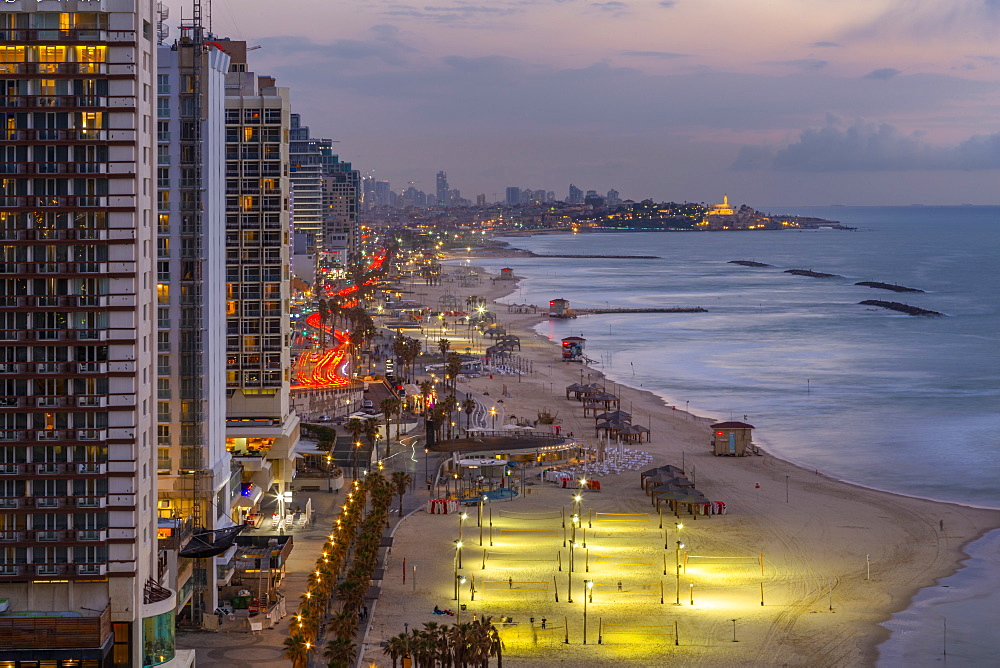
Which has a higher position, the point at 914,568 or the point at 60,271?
the point at 60,271

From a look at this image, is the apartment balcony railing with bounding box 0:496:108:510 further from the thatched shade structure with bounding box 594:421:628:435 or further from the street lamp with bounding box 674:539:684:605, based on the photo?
the thatched shade structure with bounding box 594:421:628:435

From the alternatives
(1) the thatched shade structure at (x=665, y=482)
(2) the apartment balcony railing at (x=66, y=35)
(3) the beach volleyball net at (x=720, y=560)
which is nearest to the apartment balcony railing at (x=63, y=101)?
(2) the apartment balcony railing at (x=66, y=35)

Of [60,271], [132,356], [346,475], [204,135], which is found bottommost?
[346,475]

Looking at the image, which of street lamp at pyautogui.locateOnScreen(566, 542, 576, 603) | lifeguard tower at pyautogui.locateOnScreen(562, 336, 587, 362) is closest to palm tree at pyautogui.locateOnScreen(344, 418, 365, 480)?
street lamp at pyautogui.locateOnScreen(566, 542, 576, 603)

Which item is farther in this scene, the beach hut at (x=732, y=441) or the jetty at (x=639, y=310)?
the jetty at (x=639, y=310)

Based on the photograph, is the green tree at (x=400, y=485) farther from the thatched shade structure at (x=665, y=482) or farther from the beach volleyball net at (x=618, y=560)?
the thatched shade structure at (x=665, y=482)

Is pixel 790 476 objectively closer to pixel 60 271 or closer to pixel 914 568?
pixel 914 568

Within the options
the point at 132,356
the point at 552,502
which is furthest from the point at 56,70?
the point at 552,502
